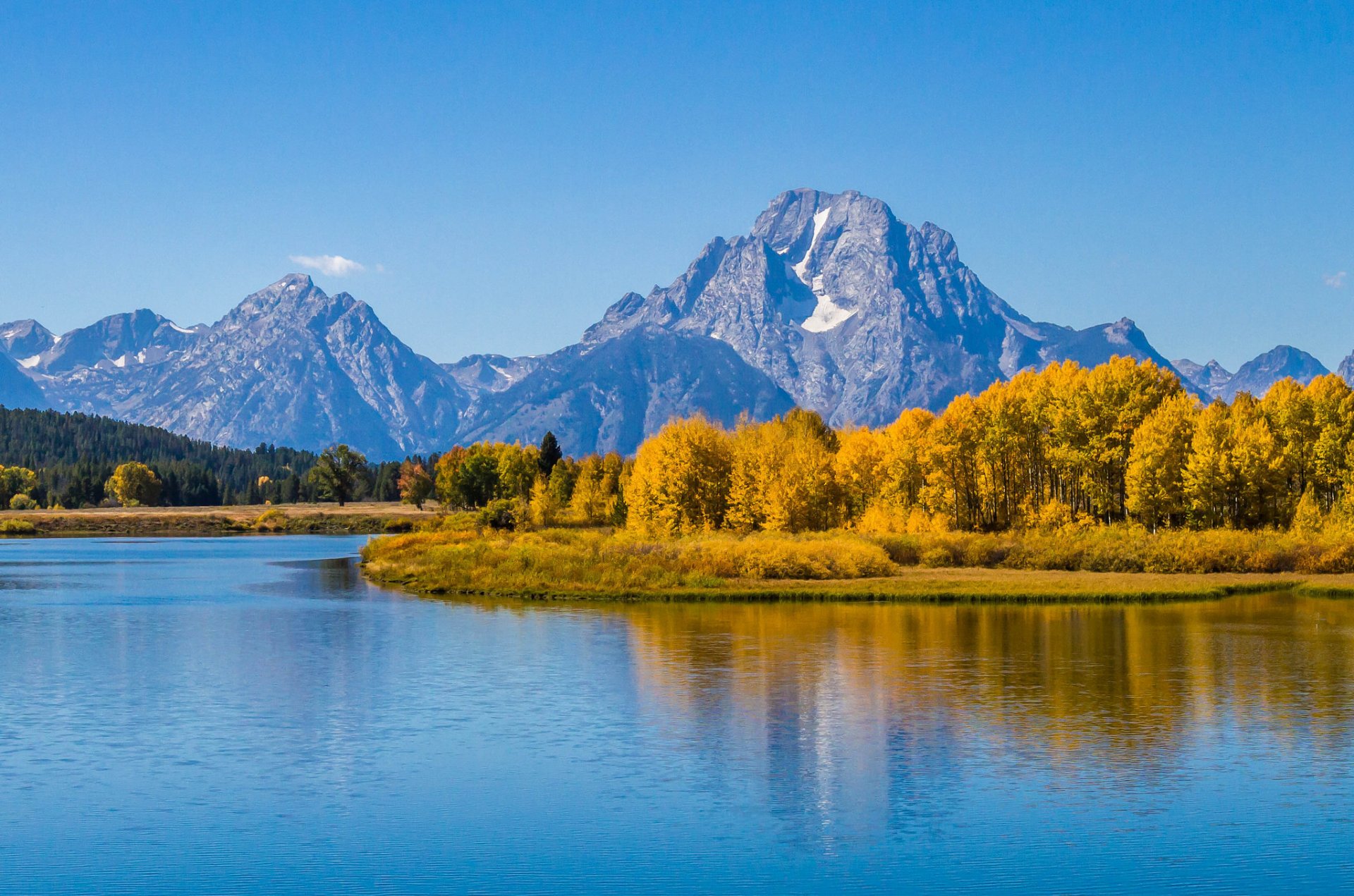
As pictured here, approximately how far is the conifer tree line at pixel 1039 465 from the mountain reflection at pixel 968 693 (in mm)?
33506

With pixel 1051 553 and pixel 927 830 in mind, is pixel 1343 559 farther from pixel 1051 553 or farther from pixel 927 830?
pixel 927 830

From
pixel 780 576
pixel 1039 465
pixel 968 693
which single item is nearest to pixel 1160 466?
pixel 1039 465

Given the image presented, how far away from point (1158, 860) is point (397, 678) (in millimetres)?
24270

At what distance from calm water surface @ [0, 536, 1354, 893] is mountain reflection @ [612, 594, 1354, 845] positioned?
0.48ft

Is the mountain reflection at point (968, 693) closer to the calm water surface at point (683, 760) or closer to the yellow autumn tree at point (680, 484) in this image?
the calm water surface at point (683, 760)

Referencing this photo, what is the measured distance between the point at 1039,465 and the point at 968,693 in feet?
228

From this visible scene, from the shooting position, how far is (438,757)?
25.5 meters

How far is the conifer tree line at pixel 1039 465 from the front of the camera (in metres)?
85.8

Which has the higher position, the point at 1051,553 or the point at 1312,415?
the point at 1312,415

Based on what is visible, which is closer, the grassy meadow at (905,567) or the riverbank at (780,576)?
the riverbank at (780,576)

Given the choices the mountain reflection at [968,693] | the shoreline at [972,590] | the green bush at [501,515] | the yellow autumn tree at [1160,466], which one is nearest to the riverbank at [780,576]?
the shoreline at [972,590]

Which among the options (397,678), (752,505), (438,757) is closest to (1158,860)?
(438,757)

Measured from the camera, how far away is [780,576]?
234 ft

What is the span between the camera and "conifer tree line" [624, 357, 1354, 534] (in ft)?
281
